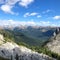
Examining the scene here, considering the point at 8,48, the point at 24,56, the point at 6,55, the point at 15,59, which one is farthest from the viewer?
the point at 8,48

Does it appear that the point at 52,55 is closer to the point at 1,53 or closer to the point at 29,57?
the point at 29,57

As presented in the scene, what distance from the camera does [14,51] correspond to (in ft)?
524

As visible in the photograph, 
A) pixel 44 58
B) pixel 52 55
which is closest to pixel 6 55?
pixel 44 58

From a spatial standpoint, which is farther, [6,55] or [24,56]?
[6,55]

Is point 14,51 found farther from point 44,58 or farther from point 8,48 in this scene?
point 44,58

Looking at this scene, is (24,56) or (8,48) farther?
(8,48)

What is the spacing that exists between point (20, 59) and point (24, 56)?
801 cm

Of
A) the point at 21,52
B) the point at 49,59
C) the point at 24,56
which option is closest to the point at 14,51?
the point at 21,52

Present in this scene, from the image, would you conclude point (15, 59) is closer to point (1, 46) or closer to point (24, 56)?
point (24, 56)

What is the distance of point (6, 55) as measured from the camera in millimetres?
156500

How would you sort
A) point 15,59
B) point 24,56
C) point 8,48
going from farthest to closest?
point 8,48, point 24,56, point 15,59

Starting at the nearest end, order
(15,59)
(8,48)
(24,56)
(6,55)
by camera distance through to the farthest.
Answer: (15,59) → (24,56) → (6,55) → (8,48)

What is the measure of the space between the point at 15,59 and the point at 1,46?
129ft

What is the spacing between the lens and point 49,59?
152 metres
